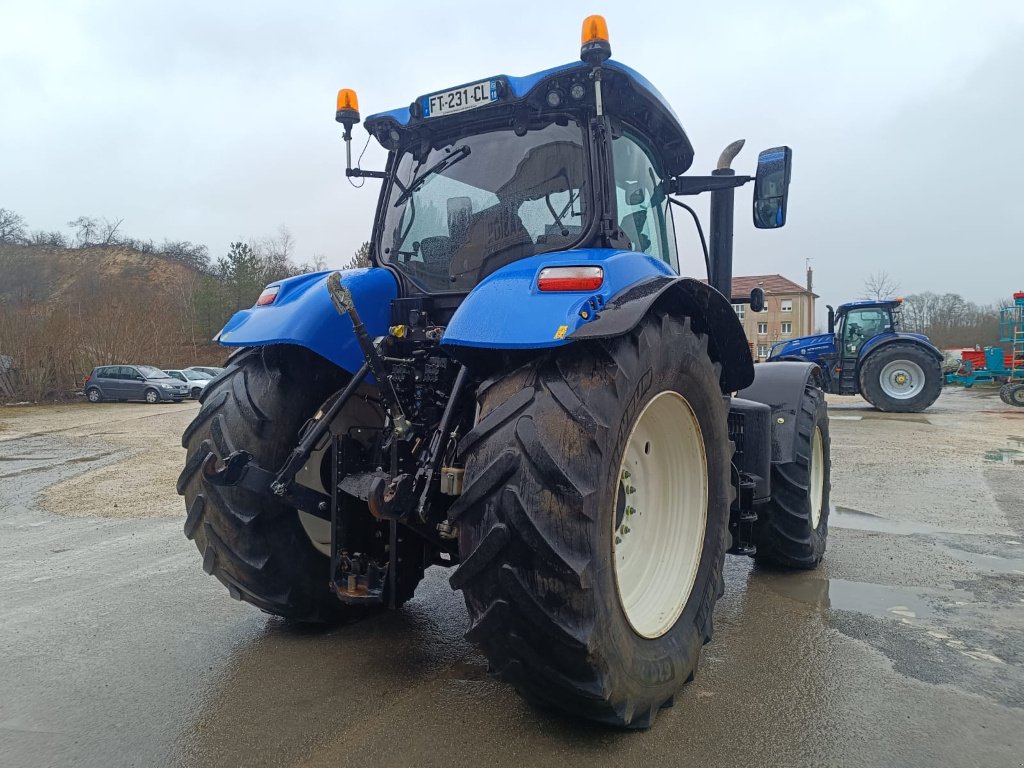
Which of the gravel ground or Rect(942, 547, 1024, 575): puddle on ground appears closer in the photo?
Rect(942, 547, 1024, 575): puddle on ground

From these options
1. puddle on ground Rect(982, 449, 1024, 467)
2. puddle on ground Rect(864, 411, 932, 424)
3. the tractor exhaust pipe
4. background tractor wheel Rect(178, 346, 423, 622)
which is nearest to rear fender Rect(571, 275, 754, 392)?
the tractor exhaust pipe

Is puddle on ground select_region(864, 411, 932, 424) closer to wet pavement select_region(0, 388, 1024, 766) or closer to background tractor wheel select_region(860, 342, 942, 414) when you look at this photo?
background tractor wheel select_region(860, 342, 942, 414)

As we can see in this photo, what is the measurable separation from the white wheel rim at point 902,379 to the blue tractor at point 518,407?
1477cm

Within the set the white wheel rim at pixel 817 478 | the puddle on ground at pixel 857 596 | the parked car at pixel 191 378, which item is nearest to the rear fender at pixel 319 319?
the puddle on ground at pixel 857 596

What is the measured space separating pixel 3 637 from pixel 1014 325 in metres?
21.9

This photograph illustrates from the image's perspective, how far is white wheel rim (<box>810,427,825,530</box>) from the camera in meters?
4.69

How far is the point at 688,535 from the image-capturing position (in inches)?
113

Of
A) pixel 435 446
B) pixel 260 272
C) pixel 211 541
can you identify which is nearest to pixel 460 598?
→ pixel 211 541

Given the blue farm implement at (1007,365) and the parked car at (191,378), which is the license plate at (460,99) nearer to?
the blue farm implement at (1007,365)

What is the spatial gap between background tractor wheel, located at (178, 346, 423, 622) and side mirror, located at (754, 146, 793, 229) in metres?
2.41

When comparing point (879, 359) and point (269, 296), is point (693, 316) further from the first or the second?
point (879, 359)

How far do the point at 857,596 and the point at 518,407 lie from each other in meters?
2.87

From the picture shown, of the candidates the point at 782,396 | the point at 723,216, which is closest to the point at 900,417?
the point at 782,396

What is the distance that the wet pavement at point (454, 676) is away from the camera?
2309 millimetres
